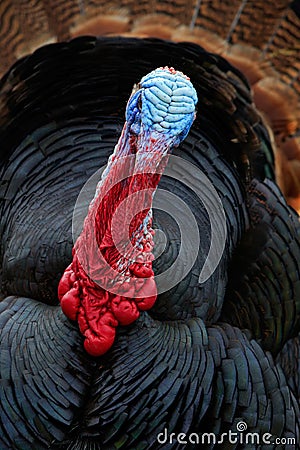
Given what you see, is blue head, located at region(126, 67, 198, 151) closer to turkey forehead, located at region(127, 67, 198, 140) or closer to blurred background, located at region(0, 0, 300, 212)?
turkey forehead, located at region(127, 67, 198, 140)

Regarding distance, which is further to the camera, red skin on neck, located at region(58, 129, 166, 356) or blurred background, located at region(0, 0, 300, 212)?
blurred background, located at region(0, 0, 300, 212)

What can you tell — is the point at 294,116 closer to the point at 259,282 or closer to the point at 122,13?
the point at 122,13

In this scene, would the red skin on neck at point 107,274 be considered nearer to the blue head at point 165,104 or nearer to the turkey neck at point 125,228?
the turkey neck at point 125,228

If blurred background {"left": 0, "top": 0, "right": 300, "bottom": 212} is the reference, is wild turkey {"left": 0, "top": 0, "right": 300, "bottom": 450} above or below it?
below

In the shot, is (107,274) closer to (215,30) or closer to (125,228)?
(125,228)
